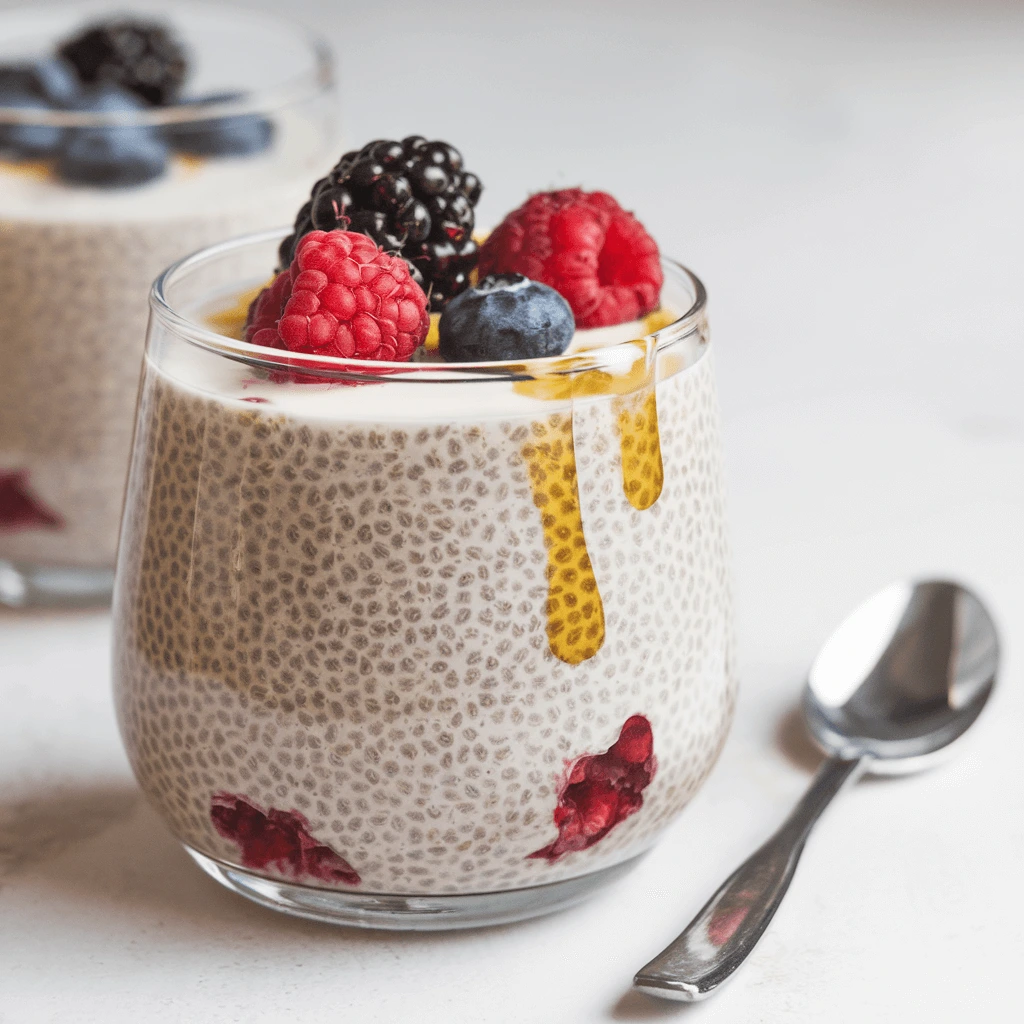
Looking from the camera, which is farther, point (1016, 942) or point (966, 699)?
point (966, 699)

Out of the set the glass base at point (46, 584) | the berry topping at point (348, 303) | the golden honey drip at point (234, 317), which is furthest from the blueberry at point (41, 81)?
the berry topping at point (348, 303)

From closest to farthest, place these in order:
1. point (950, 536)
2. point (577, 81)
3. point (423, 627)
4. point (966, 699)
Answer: point (423, 627)
point (966, 699)
point (950, 536)
point (577, 81)

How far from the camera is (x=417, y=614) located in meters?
0.64

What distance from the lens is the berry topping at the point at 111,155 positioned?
1102 mm

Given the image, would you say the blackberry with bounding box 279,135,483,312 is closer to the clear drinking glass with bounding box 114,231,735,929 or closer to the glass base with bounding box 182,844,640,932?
the clear drinking glass with bounding box 114,231,735,929

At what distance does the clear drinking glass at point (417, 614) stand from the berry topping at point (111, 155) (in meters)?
0.44

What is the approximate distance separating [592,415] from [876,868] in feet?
1.13

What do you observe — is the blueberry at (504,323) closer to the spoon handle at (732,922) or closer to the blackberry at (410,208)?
the blackberry at (410,208)

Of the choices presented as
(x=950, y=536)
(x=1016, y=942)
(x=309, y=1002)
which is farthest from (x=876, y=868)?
(x=950, y=536)

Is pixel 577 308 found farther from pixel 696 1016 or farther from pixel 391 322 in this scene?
pixel 696 1016

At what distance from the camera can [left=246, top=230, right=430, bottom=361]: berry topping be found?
0.65 m

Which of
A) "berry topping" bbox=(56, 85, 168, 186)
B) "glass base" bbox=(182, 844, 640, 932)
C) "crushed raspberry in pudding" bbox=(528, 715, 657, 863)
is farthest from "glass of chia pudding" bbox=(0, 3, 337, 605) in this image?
"crushed raspberry in pudding" bbox=(528, 715, 657, 863)

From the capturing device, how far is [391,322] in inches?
26.0

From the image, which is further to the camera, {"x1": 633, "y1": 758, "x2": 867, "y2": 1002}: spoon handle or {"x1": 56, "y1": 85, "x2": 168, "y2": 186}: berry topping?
{"x1": 56, "y1": 85, "x2": 168, "y2": 186}: berry topping
